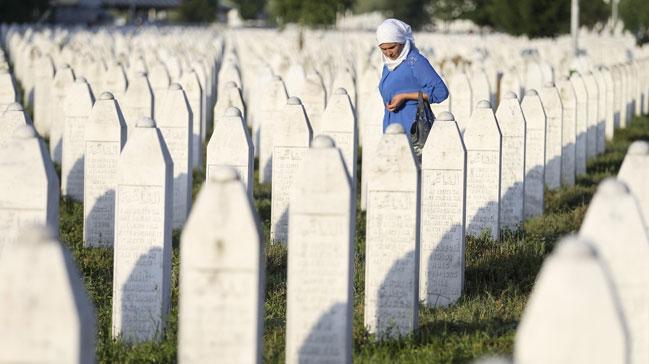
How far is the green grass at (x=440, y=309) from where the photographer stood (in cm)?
763

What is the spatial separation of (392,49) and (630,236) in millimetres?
4846

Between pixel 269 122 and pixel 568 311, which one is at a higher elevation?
pixel 269 122

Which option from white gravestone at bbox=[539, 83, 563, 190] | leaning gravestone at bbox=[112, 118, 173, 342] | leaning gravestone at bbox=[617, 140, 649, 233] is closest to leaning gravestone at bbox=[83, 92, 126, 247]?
leaning gravestone at bbox=[112, 118, 173, 342]

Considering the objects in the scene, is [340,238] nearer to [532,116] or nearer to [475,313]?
[475,313]

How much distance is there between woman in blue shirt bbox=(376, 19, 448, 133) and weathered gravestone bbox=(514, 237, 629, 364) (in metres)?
5.90

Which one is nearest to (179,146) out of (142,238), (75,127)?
(75,127)

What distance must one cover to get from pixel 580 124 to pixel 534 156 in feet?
12.2

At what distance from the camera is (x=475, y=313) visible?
880cm

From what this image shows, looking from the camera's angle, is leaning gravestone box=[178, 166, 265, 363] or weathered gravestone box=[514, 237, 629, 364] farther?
leaning gravestone box=[178, 166, 265, 363]

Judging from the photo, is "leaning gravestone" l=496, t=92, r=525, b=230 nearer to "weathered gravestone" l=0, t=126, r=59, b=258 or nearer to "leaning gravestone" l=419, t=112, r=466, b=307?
"leaning gravestone" l=419, t=112, r=466, b=307

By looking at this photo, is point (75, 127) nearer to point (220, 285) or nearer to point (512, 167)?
point (512, 167)

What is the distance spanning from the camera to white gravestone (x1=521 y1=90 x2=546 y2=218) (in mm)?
13484

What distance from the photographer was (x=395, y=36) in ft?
34.6

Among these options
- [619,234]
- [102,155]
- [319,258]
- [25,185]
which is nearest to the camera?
[619,234]
